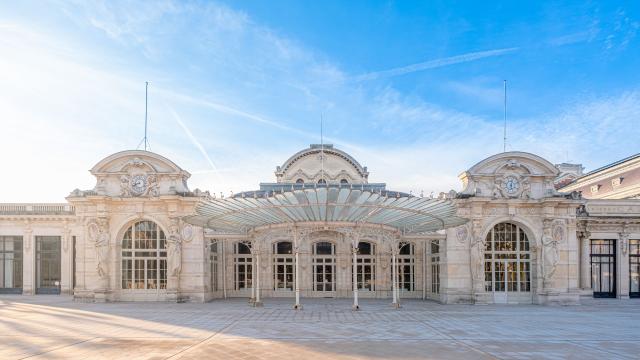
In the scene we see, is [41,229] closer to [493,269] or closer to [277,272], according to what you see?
[277,272]

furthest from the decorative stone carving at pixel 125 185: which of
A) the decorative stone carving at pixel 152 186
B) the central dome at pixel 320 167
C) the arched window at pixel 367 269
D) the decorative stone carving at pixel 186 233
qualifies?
the arched window at pixel 367 269

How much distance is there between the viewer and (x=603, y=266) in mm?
35375

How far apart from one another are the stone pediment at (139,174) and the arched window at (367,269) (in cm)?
1298

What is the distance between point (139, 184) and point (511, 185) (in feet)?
73.8

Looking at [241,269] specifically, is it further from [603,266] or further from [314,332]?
[603,266]

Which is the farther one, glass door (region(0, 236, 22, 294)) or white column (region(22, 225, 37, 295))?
glass door (region(0, 236, 22, 294))

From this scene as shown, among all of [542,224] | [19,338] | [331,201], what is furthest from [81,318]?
[542,224]

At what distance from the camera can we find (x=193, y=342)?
1666 cm

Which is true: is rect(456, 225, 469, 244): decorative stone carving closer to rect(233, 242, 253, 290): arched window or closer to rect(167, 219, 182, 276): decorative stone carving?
rect(233, 242, 253, 290): arched window

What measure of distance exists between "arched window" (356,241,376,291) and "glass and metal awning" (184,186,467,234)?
8.65 m

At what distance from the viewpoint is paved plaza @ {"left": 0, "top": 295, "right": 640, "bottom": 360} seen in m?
15.2

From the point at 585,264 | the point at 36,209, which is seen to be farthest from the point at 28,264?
the point at 585,264

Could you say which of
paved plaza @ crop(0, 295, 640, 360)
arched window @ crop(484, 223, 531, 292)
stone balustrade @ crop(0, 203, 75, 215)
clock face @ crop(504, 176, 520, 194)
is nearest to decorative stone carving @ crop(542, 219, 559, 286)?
arched window @ crop(484, 223, 531, 292)

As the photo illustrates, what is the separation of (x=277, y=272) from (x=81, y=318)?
50.1 feet
